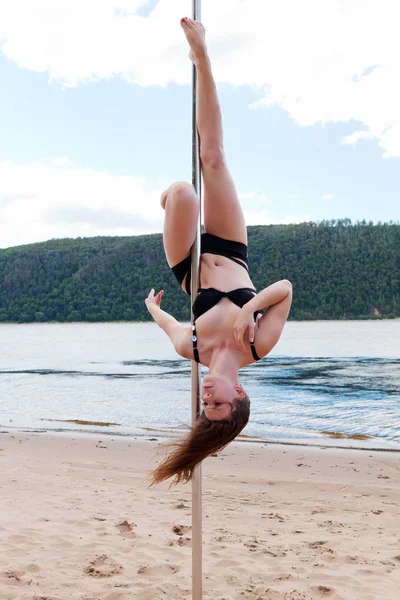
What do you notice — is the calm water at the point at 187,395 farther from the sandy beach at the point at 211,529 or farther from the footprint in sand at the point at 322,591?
the footprint in sand at the point at 322,591

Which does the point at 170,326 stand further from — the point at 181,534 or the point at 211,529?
the point at 211,529

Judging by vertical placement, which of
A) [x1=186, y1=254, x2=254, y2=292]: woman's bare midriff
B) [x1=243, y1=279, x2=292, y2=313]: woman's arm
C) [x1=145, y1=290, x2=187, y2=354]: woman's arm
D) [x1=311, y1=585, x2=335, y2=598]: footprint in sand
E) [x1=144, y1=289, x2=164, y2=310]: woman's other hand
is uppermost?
[x1=186, y1=254, x2=254, y2=292]: woman's bare midriff

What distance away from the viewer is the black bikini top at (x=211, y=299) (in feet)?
8.14

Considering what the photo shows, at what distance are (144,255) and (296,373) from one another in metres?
43.7

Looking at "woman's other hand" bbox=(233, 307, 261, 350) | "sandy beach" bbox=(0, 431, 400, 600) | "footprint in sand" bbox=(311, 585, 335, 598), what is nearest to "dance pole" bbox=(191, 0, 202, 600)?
"woman's other hand" bbox=(233, 307, 261, 350)

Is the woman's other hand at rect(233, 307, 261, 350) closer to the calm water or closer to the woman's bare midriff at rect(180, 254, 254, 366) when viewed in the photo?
the woman's bare midriff at rect(180, 254, 254, 366)

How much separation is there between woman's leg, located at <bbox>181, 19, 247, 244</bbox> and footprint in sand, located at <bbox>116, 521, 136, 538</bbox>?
262 cm

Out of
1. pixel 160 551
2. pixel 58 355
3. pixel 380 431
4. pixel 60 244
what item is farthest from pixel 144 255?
pixel 160 551

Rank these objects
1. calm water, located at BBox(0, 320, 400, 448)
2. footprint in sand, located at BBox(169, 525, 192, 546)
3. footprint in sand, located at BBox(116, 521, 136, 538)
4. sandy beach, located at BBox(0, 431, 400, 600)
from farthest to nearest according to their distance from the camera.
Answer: calm water, located at BBox(0, 320, 400, 448) < footprint in sand, located at BBox(116, 521, 136, 538) < footprint in sand, located at BBox(169, 525, 192, 546) < sandy beach, located at BBox(0, 431, 400, 600)

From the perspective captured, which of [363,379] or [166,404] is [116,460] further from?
[363,379]

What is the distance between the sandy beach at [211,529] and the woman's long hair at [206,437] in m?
0.70

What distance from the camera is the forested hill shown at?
58.9 m

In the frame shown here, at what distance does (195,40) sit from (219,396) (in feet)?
5.06

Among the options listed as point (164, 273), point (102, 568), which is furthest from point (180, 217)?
point (164, 273)
